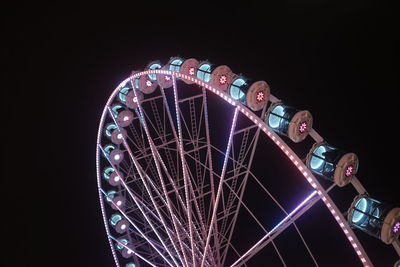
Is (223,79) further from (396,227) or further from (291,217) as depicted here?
(396,227)

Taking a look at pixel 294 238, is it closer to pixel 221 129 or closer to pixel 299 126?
pixel 221 129

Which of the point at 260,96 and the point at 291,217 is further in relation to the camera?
the point at 291,217

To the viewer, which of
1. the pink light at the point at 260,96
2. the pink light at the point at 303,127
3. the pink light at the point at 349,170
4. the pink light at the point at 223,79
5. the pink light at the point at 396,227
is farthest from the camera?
the pink light at the point at 223,79

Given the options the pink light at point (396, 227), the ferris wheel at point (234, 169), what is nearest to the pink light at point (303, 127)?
the ferris wheel at point (234, 169)

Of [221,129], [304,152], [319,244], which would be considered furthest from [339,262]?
[221,129]

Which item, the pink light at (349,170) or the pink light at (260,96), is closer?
the pink light at (349,170)

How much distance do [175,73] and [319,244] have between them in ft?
28.8

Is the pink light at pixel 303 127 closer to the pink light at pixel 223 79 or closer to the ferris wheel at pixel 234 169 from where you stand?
the ferris wheel at pixel 234 169

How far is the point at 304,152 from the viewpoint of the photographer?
47.4 ft

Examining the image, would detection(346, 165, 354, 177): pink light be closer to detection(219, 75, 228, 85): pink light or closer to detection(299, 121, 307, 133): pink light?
detection(299, 121, 307, 133): pink light

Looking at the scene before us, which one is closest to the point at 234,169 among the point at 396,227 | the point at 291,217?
the point at 291,217

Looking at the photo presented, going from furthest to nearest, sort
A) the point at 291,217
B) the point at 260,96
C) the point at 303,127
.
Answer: the point at 291,217 < the point at 260,96 < the point at 303,127

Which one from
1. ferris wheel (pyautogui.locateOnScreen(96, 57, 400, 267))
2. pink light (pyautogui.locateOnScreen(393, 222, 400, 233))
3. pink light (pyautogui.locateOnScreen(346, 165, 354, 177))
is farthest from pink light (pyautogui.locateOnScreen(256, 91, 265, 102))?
pink light (pyautogui.locateOnScreen(393, 222, 400, 233))

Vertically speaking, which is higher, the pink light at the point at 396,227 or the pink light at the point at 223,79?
the pink light at the point at 223,79
